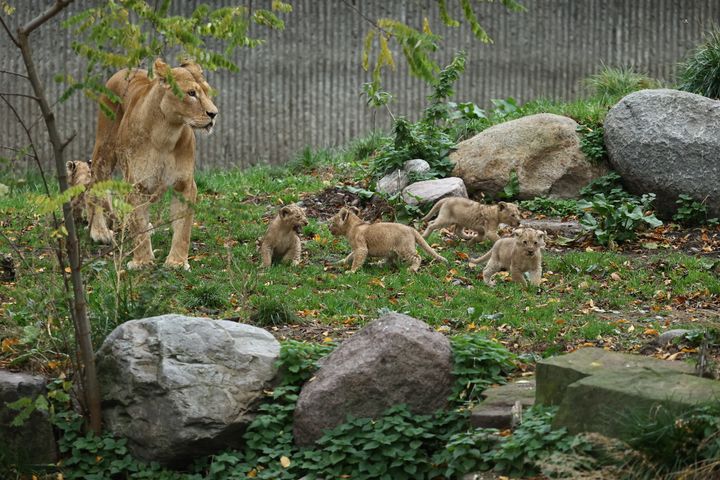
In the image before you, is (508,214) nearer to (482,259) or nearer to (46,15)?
(482,259)

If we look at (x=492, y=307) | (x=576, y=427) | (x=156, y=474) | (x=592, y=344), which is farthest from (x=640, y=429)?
(x=492, y=307)

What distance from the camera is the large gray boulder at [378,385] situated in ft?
26.2

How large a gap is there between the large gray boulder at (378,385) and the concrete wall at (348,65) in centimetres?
1163

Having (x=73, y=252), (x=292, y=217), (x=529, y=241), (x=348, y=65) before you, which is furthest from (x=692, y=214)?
(x=73, y=252)

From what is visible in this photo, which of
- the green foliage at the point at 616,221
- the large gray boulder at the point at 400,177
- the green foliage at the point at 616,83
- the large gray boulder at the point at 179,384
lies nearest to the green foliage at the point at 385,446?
the large gray boulder at the point at 179,384

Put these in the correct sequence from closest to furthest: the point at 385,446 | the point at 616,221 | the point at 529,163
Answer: the point at 385,446 → the point at 616,221 → the point at 529,163

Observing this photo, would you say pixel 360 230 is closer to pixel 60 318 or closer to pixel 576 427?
pixel 60 318

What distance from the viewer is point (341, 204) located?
1578cm

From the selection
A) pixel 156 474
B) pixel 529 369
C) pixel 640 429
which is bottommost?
pixel 156 474

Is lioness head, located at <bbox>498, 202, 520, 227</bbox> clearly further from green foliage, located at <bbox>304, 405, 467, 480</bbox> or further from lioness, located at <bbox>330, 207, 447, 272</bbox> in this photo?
green foliage, located at <bbox>304, 405, 467, 480</bbox>

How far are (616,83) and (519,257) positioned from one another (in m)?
8.84

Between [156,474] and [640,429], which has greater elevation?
[640,429]

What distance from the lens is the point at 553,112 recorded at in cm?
1819

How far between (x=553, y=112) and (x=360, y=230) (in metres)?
6.91
